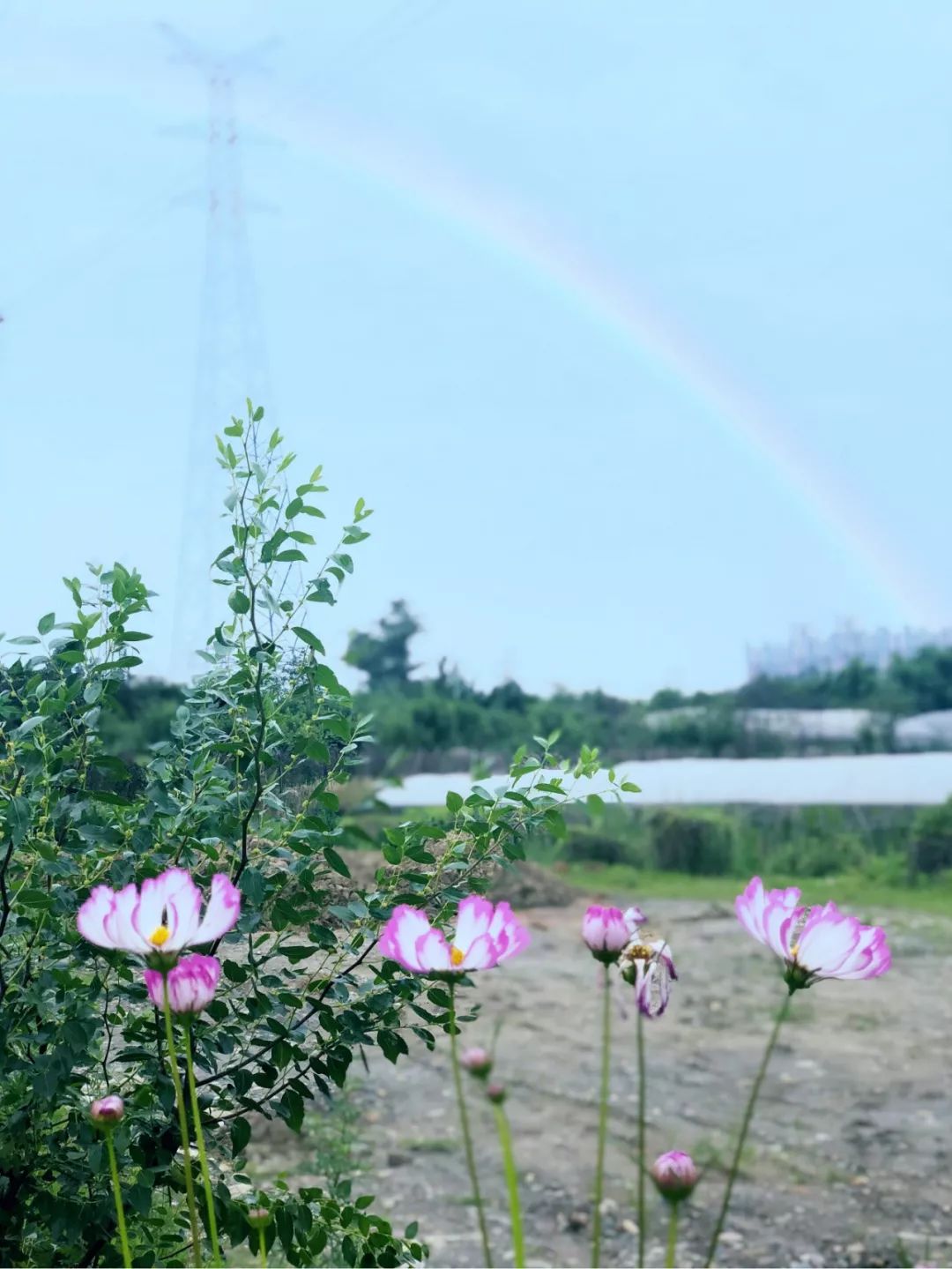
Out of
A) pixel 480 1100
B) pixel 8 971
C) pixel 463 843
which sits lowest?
pixel 480 1100

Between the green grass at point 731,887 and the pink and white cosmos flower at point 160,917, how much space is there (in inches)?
234

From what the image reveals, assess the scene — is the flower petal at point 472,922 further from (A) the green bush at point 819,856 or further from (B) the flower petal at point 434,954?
(A) the green bush at point 819,856

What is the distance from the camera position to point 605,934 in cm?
81

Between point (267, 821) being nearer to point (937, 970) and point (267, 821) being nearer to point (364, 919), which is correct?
point (364, 919)

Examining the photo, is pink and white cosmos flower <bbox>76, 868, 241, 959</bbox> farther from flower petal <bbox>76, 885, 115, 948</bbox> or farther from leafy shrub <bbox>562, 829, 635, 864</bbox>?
leafy shrub <bbox>562, 829, 635, 864</bbox>

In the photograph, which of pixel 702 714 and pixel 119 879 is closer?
pixel 119 879

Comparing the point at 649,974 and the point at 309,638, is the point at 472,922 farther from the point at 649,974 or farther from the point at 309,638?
the point at 309,638

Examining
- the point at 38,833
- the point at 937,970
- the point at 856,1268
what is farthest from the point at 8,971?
the point at 937,970

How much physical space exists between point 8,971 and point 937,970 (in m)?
4.85

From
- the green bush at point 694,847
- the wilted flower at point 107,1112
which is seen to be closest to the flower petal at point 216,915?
the wilted flower at point 107,1112

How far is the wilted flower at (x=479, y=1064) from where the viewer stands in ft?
2.20

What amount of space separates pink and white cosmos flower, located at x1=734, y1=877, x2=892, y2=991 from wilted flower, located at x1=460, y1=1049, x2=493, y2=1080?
191 millimetres

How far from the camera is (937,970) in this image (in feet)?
17.3

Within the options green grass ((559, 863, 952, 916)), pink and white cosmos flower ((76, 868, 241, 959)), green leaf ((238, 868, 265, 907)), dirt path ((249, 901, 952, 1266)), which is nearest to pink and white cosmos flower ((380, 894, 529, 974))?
pink and white cosmos flower ((76, 868, 241, 959))
